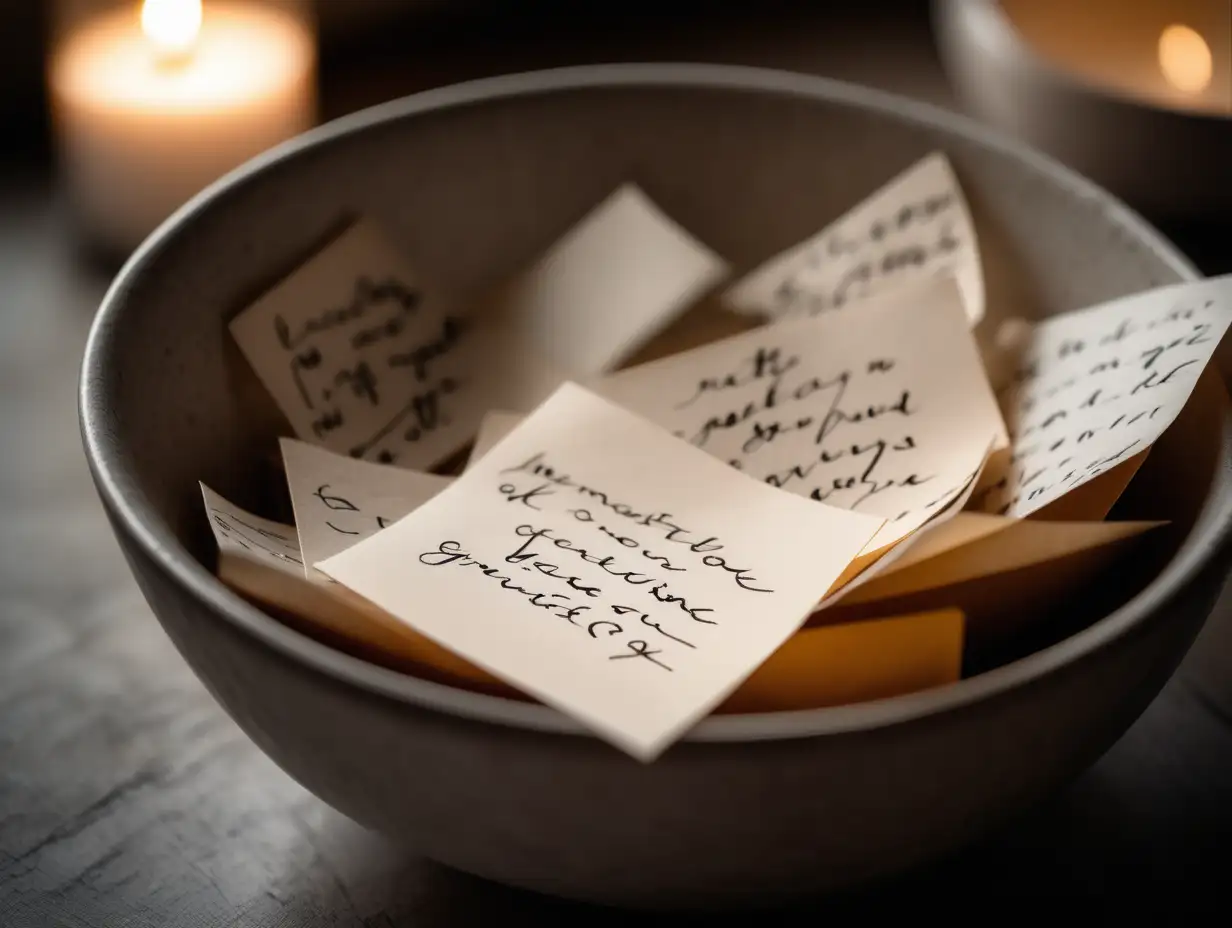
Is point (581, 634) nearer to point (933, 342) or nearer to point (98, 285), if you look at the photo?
point (933, 342)

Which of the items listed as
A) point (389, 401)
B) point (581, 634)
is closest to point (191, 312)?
point (389, 401)

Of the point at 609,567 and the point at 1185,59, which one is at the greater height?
the point at 1185,59

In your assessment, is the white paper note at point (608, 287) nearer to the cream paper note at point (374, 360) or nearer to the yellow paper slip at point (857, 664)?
the cream paper note at point (374, 360)

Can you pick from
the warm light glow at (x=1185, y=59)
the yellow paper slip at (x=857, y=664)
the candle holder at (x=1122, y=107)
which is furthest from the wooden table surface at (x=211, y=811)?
the warm light glow at (x=1185, y=59)

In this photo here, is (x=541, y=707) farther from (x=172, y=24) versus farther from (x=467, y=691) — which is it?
(x=172, y=24)

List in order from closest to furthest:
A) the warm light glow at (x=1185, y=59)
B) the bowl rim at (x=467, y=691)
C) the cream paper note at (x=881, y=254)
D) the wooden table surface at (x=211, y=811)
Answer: the bowl rim at (x=467, y=691)
the wooden table surface at (x=211, y=811)
the cream paper note at (x=881, y=254)
the warm light glow at (x=1185, y=59)

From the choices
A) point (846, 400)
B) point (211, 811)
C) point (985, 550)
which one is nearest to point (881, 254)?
point (846, 400)
